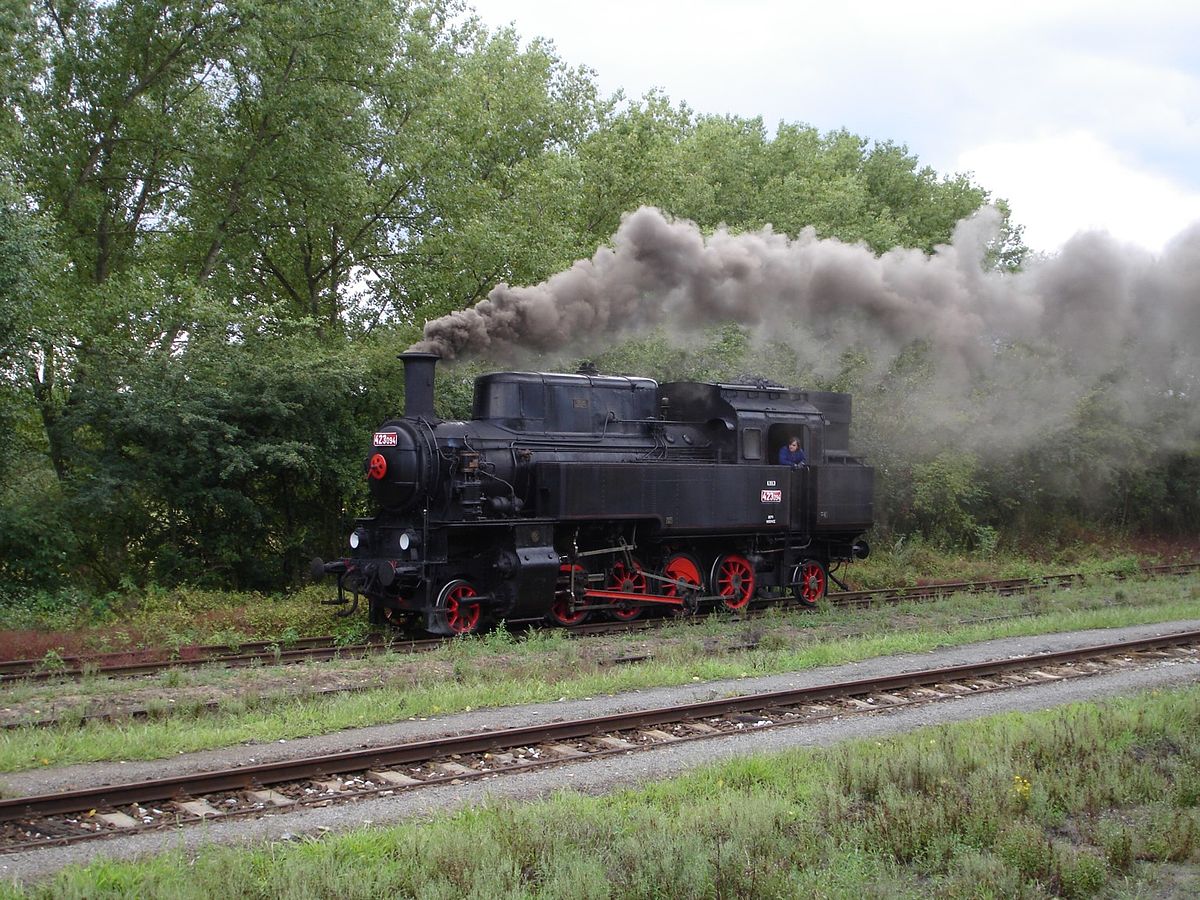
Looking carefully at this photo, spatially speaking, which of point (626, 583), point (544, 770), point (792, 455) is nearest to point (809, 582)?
point (792, 455)

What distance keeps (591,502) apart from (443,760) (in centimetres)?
712

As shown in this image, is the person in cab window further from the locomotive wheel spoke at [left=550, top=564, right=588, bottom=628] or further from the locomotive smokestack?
the locomotive smokestack

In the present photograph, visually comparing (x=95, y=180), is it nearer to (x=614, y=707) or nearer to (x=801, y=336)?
(x=801, y=336)

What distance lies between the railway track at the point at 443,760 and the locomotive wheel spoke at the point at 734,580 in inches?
236

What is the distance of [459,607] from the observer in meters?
14.8

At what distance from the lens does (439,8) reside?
27.4m

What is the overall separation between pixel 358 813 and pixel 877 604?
1346 centimetres

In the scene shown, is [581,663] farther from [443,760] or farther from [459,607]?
[443,760]

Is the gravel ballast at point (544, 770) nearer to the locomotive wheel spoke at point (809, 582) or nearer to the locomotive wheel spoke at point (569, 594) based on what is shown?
the locomotive wheel spoke at point (569, 594)

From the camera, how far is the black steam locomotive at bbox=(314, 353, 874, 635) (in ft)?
47.4

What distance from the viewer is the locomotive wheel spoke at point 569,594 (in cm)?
1552

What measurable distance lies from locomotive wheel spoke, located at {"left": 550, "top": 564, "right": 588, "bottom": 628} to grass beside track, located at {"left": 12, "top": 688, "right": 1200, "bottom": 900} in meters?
7.42

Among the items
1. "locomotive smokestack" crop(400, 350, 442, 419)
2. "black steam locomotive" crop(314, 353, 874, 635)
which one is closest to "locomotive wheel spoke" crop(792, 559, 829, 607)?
"black steam locomotive" crop(314, 353, 874, 635)

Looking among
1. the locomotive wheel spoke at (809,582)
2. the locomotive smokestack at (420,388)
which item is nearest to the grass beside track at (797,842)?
the locomotive smokestack at (420,388)
